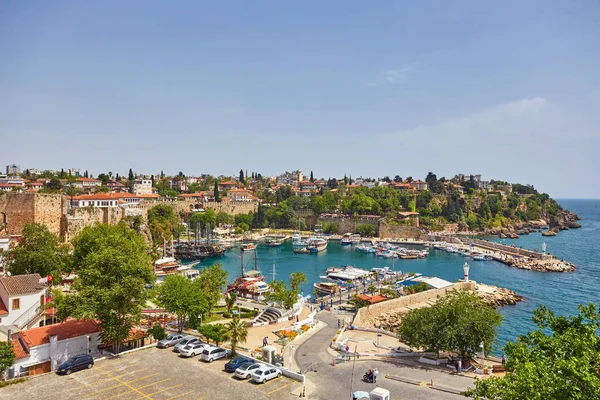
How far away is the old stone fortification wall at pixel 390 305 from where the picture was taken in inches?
1158

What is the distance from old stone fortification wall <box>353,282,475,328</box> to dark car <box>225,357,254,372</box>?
1159 centimetres

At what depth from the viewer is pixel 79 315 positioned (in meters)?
18.2

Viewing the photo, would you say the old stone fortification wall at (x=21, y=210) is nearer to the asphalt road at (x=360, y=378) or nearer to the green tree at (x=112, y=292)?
the green tree at (x=112, y=292)

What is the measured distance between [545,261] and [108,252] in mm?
61735

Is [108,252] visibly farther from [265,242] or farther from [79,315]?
[265,242]

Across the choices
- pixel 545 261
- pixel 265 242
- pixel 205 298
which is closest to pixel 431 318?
pixel 205 298

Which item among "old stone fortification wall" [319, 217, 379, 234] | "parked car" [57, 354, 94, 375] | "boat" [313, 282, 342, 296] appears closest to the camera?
"parked car" [57, 354, 94, 375]

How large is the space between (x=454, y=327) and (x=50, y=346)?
1814 centimetres

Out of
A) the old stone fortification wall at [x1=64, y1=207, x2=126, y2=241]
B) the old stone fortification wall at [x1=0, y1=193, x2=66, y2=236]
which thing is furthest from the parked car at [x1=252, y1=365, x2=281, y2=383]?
the old stone fortification wall at [x1=0, y1=193, x2=66, y2=236]

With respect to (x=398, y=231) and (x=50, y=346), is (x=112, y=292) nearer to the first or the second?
(x=50, y=346)

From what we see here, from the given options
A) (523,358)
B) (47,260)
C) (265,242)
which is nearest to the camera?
(523,358)

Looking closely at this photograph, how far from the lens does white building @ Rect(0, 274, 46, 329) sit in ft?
74.0

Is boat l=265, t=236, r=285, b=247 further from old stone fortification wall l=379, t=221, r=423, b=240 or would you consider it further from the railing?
the railing

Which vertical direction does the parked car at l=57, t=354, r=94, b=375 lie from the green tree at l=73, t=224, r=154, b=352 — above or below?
below
